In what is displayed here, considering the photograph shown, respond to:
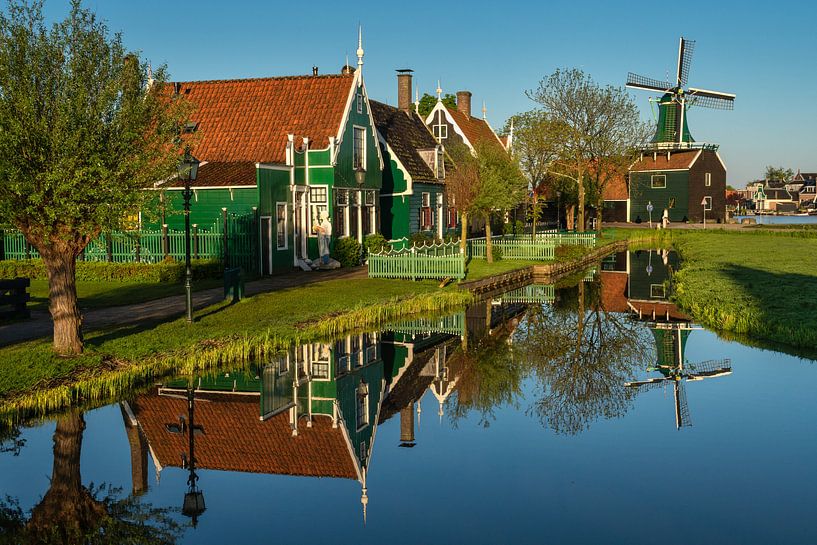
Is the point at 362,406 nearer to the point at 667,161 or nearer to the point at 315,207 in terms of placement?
the point at 315,207

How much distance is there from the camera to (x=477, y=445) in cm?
1184

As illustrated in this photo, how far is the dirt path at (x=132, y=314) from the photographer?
16734mm

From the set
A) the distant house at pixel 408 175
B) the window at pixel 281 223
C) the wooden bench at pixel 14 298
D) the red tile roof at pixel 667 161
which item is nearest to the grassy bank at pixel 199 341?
the wooden bench at pixel 14 298

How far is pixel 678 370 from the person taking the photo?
1683 cm

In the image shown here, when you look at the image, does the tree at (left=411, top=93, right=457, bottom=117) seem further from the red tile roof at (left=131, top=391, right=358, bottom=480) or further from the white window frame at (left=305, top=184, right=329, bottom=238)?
the red tile roof at (left=131, top=391, right=358, bottom=480)

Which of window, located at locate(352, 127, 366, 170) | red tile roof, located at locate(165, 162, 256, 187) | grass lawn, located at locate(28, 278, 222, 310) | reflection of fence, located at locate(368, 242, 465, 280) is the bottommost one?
grass lawn, located at locate(28, 278, 222, 310)

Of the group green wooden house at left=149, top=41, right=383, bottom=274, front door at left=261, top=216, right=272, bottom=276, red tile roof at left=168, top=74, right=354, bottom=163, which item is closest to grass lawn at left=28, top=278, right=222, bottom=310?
front door at left=261, top=216, right=272, bottom=276

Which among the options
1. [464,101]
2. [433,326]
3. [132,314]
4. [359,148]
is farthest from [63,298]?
[464,101]

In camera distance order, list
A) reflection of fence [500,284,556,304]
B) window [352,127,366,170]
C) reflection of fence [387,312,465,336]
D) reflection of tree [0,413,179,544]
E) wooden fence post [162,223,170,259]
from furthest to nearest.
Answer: window [352,127,366,170] → wooden fence post [162,223,170,259] → reflection of fence [500,284,556,304] → reflection of fence [387,312,465,336] → reflection of tree [0,413,179,544]

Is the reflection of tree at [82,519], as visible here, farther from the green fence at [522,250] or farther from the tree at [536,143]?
the tree at [536,143]

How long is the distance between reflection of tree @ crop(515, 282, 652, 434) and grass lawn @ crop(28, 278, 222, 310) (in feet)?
31.7

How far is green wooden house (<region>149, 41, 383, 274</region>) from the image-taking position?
29.0m

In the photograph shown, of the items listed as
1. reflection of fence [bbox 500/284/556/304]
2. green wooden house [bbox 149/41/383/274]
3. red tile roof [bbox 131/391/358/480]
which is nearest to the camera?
red tile roof [bbox 131/391/358/480]

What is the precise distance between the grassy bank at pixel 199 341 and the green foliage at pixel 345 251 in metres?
7.01
